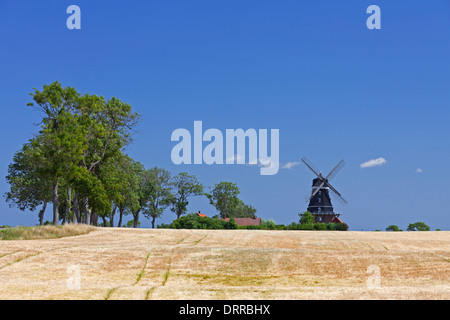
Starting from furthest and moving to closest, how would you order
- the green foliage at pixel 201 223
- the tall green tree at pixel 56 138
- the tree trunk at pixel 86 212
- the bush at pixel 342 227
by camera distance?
the bush at pixel 342 227
the green foliage at pixel 201 223
the tree trunk at pixel 86 212
the tall green tree at pixel 56 138

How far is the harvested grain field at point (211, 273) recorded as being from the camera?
74.2ft

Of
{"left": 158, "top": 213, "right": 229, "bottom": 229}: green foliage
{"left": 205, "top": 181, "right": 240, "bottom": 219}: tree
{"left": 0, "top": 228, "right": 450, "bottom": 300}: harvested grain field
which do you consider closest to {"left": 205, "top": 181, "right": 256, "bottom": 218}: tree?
{"left": 205, "top": 181, "right": 240, "bottom": 219}: tree

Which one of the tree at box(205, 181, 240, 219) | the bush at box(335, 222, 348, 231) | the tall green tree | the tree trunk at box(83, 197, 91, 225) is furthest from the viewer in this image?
the tree at box(205, 181, 240, 219)

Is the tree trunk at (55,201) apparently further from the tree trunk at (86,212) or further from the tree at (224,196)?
the tree at (224,196)

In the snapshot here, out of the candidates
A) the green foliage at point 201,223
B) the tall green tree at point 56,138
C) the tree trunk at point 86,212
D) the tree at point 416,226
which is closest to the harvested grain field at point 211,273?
the tall green tree at point 56,138

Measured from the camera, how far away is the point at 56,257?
34344mm

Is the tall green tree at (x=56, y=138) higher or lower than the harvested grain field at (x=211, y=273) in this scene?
higher

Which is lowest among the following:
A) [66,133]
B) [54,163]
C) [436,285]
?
[436,285]

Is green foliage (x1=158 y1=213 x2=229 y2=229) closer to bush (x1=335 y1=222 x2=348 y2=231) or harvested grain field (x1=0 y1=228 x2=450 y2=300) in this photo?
bush (x1=335 y1=222 x2=348 y2=231)

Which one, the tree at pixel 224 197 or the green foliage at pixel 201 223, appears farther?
the tree at pixel 224 197

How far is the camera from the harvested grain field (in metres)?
22.6
